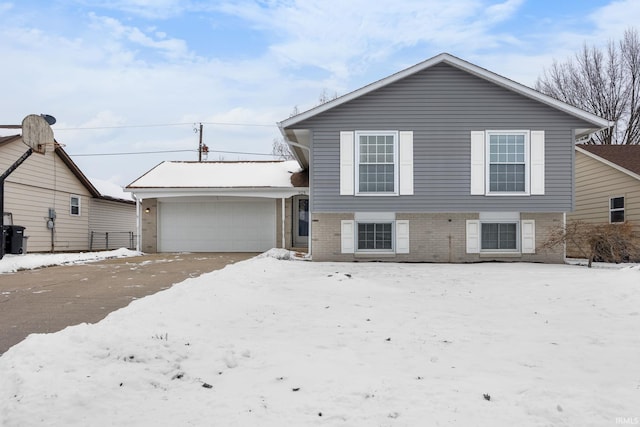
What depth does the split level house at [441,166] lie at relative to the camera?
12.9 meters

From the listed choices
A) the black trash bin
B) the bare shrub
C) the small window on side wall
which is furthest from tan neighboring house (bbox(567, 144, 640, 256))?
the small window on side wall

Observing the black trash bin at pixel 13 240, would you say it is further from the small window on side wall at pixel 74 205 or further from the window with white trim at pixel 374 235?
the window with white trim at pixel 374 235

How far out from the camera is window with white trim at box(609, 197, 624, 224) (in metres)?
15.5

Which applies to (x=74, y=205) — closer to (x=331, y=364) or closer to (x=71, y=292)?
(x=71, y=292)

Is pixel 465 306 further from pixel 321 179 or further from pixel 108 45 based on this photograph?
pixel 108 45

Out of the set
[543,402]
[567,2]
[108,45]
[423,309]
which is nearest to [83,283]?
[423,309]

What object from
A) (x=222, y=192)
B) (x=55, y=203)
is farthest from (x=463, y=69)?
(x=55, y=203)

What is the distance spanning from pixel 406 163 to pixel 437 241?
2.45 metres

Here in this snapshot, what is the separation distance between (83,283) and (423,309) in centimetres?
639

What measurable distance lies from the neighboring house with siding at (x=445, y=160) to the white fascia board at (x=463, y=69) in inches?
1.7

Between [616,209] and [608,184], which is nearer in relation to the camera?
[616,209]

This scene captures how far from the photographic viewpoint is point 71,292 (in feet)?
24.7

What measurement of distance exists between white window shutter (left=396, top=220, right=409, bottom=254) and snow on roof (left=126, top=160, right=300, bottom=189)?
5.48m

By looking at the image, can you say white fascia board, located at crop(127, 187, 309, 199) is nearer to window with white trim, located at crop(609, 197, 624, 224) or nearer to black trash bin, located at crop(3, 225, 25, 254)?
black trash bin, located at crop(3, 225, 25, 254)
